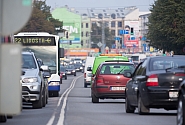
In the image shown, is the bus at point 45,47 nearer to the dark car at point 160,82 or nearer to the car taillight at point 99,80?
the car taillight at point 99,80

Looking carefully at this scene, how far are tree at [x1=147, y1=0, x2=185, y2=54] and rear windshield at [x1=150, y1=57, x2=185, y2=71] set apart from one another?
37252 millimetres

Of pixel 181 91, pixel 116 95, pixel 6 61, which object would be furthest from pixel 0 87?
pixel 116 95

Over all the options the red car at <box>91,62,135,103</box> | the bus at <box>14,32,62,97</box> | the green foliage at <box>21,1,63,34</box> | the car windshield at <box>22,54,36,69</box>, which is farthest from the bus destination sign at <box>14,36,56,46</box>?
the green foliage at <box>21,1,63,34</box>

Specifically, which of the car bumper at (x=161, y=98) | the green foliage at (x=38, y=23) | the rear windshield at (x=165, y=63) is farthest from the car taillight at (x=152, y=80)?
the green foliage at (x=38, y=23)

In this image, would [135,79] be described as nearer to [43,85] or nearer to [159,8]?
[43,85]

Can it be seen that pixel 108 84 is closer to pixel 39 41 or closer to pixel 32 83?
pixel 32 83

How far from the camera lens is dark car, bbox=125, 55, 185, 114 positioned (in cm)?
1623

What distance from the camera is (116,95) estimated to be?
24406 mm

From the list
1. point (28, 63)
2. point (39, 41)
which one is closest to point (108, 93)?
point (28, 63)

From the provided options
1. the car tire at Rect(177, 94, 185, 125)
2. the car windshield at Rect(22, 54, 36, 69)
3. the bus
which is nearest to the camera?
the car tire at Rect(177, 94, 185, 125)

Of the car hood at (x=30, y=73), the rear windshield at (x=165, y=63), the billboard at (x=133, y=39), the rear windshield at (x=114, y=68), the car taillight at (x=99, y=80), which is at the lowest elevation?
the billboard at (x=133, y=39)

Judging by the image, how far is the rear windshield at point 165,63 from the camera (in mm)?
16766

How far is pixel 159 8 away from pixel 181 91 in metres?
49.5

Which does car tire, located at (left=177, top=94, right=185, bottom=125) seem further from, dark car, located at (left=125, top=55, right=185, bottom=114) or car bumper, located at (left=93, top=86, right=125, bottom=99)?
car bumper, located at (left=93, top=86, right=125, bottom=99)
